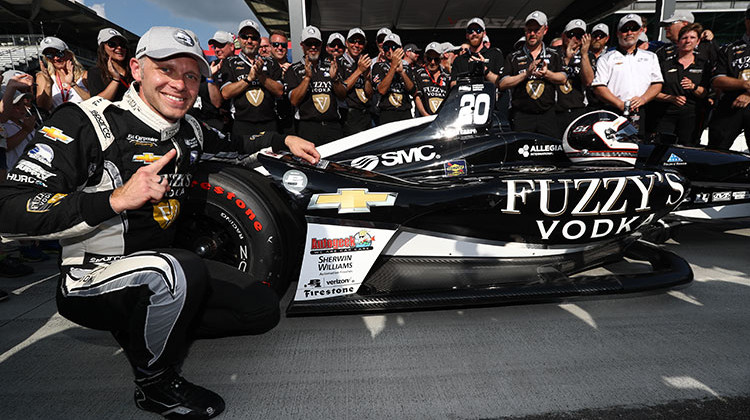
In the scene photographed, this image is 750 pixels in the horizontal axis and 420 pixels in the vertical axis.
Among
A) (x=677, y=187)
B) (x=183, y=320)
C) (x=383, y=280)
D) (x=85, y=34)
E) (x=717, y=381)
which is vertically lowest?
(x=717, y=381)

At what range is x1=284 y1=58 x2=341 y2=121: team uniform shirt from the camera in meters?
4.73

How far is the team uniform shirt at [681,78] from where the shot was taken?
4566 mm

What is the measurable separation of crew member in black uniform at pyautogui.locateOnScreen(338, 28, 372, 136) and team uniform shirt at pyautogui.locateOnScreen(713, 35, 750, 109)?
387 cm

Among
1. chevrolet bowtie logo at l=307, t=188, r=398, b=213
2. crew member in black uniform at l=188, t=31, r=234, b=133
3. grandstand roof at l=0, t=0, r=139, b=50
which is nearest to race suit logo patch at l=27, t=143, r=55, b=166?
chevrolet bowtie logo at l=307, t=188, r=398, b=213

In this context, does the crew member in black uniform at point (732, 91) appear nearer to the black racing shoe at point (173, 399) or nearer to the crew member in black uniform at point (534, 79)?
the crew member in black uniform at point (534, 79)

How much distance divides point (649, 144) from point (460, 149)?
5.49ft

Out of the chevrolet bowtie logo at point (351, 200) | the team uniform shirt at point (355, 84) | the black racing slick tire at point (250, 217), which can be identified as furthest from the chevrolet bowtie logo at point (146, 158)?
the team uniform shirt at point (355, 84)

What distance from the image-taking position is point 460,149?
10.3 feet

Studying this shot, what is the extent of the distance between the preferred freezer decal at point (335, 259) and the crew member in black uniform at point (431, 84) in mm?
3649

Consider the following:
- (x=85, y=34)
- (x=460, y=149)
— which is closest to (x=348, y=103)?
(x=460, y=149)

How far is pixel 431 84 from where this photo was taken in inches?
217

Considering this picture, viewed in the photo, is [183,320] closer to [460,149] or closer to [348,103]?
[460,149]

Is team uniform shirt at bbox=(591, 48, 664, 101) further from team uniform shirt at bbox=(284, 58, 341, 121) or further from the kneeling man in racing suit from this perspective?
the kneeling man in racing suit

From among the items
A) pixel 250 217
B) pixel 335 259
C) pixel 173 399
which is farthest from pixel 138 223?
pixel 335 259
